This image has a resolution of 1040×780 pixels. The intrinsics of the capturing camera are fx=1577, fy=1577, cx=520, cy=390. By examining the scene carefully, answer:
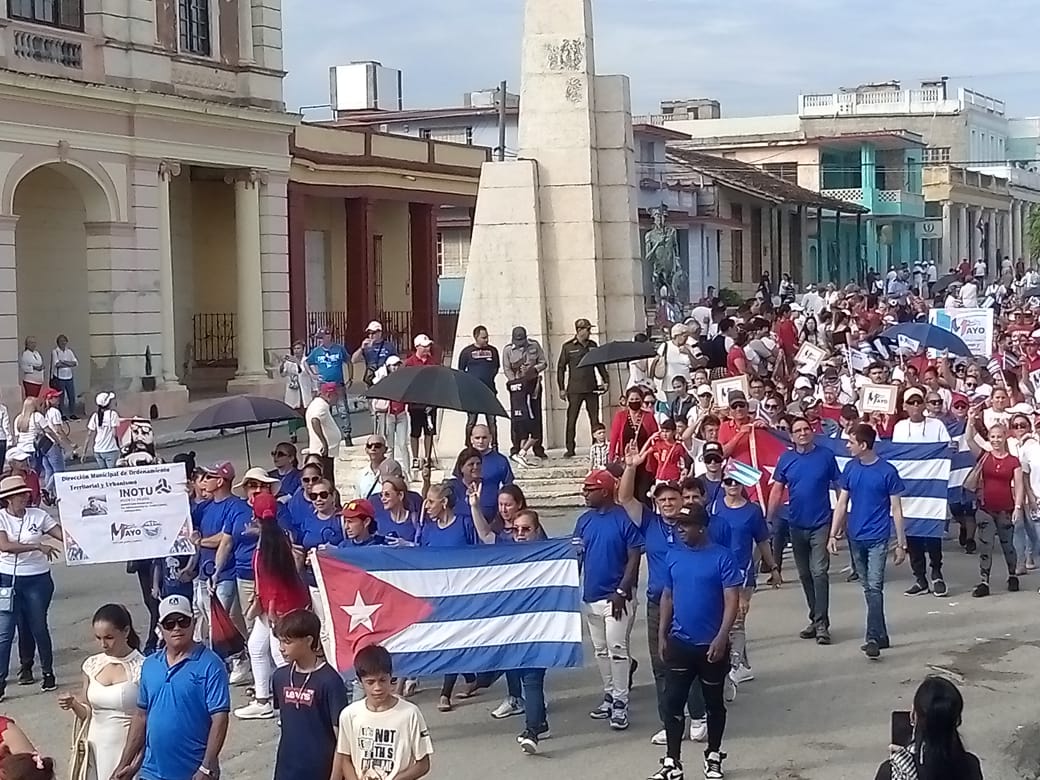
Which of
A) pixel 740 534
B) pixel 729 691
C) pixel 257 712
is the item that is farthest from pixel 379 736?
pixel 729 691

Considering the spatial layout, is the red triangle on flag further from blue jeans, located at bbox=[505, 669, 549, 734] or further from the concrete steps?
the concrete steps

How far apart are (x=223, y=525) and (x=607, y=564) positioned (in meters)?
2.63

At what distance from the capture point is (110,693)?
6.84 m

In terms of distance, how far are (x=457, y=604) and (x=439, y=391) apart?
171 inches

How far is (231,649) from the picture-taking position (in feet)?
31.2

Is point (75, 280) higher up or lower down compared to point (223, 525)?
higher up

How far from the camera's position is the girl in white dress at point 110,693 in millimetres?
6832

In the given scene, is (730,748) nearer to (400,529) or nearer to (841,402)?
(400,529)

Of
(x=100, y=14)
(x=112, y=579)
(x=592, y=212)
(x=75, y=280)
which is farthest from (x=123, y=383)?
(x=112, y=579)

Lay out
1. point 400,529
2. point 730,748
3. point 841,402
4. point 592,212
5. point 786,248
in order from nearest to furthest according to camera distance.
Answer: point 730,748
point 400,529
point 841,402
point 592,212
point 786,248

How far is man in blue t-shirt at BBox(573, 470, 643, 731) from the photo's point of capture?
9320 millimetres

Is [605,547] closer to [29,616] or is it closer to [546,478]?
[29,616]

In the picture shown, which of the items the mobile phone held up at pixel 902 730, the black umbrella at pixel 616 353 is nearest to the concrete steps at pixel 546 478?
the black umbrella at pixel 616 353

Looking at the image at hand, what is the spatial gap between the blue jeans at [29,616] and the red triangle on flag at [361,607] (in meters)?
2.53
